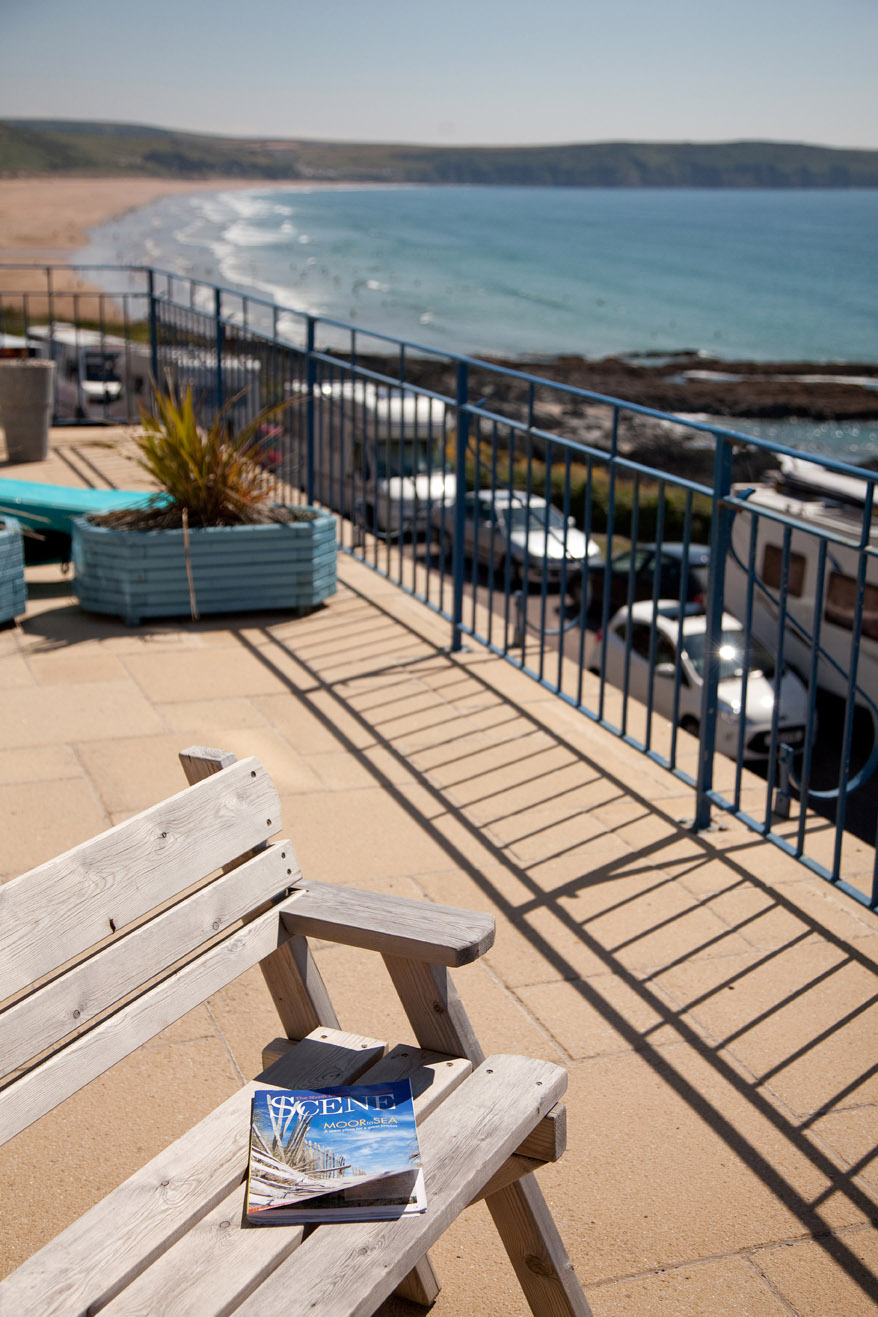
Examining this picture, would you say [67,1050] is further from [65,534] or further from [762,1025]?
[65,534]

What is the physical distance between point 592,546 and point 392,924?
53.4ft

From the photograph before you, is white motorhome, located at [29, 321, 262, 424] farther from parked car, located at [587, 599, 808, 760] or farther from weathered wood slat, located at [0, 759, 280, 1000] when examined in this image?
weathered wood slat, located at [0, 759, 280, 1000]

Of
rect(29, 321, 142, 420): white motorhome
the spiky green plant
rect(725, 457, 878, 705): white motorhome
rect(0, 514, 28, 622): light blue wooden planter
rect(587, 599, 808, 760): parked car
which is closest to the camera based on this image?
rect(0, 514, 28, 622): light blue wooden planter

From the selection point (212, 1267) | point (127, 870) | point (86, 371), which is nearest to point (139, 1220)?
point (212, 1267)

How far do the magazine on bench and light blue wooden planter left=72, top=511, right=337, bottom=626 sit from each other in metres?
4.57

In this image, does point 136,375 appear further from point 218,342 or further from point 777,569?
point 777,569

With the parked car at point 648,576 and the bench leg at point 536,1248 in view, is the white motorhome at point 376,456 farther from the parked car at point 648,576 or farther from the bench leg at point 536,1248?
the bench leg at point 536,1248

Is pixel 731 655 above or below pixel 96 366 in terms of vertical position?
below

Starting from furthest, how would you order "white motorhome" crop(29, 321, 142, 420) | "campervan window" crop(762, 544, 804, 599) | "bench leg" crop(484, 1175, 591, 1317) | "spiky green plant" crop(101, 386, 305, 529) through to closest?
"white motorhome" crop(29, 321, 142, 420)
"campervan window" crop(762, 544, 804, 599)
"spiky green plant" crop(101, 386, 305, 529)
"bench leg" crop(484, 1175, 591, 1317)

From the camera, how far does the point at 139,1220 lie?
1.69 meters

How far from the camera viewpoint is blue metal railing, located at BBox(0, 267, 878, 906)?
13.2ft

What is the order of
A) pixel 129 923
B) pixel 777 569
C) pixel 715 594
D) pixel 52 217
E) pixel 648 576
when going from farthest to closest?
1. pixel 52 217
2. pixel 648 576
3. pixel 777 569
4. pixel 715 594
5. pixel 129 923

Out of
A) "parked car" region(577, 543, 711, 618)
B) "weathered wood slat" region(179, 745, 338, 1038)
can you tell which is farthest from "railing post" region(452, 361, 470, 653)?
"parked car" region(577, 543, 711, 618)

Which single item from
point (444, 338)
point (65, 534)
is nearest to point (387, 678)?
point (65, 534)
